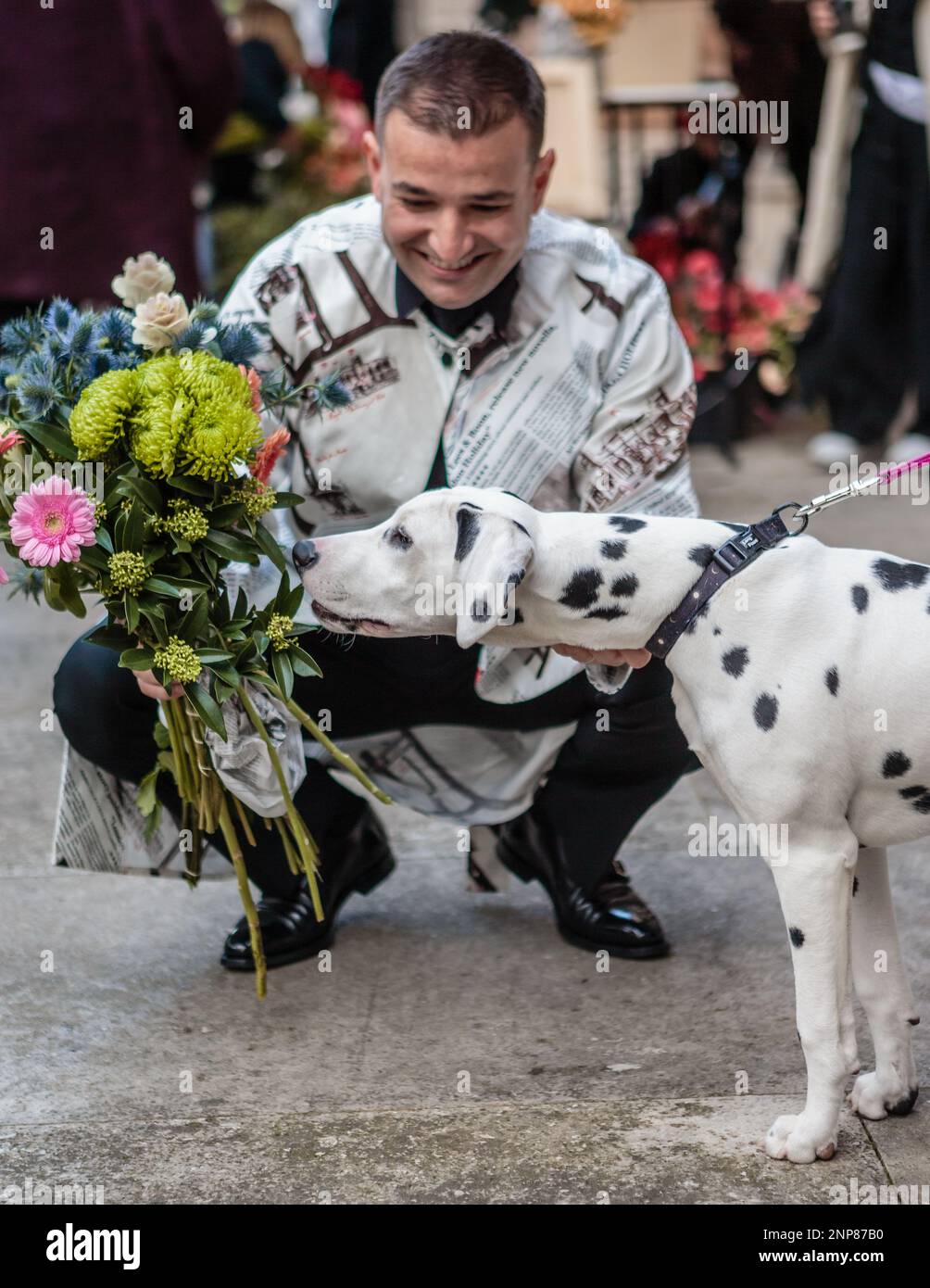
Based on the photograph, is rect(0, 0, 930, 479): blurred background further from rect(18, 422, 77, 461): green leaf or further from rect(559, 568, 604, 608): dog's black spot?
rect(559, 568, 604, 608): dog's black spot

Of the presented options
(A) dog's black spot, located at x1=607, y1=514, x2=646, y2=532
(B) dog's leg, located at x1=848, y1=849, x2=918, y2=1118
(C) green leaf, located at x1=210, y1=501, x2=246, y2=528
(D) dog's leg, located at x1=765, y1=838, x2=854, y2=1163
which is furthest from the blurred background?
(D) dog's leg, located at x1=765, y1=838, x2=854, y2=1163

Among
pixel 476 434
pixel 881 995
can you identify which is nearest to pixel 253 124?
pixel 476 434

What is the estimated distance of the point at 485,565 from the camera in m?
2.65

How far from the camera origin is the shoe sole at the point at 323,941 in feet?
12.1

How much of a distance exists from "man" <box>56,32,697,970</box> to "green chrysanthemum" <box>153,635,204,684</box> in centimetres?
47

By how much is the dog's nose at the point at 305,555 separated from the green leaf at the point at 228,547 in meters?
0.16

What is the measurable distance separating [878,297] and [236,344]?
5.09 metres

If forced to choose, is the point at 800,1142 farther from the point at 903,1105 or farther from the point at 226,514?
the point at 226,514

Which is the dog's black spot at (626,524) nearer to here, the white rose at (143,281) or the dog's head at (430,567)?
the dog's head at (430,567)

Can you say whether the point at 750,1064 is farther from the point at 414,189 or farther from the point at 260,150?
the point at 260,150

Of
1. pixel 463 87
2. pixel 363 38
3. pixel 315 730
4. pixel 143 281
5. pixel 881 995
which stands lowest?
pixel 881 995

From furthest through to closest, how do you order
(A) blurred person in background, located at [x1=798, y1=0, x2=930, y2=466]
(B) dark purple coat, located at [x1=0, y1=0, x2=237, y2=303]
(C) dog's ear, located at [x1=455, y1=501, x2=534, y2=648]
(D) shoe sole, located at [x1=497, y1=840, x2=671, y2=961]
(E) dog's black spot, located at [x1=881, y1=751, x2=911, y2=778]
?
(A) blurred person in background, located at [x1=798, y1=0, x2=930, y2=466], (B) dark purple coat, located at [x1=0, y1=0, x2=237, y2=303], (D) shoe sole, located at [x1=497, y1=840, x2=671, y2=961], (E) dog's black spot, located at [x1=881, y1=751, x2=911, y2=778], (C) dog's ear, located at [x1=455, y1=501, x2=534, y2=648]

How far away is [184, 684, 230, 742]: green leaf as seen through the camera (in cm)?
299

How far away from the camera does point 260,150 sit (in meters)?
9.01
